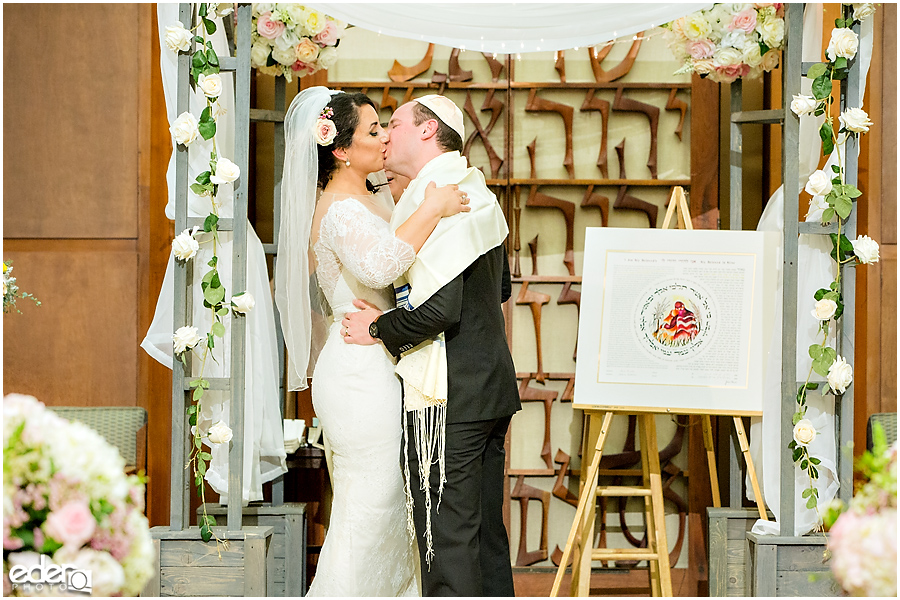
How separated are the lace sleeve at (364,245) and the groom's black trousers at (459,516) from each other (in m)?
0.47

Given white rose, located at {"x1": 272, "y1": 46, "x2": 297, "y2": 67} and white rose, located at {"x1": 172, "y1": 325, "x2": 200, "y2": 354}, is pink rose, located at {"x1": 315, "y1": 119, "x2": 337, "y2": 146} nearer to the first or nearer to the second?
white rose, located at {"x1": 272, "y1": 46, "x2": 297, "y2": 67}

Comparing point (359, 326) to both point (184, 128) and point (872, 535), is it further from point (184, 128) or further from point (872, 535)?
point (872, 535)

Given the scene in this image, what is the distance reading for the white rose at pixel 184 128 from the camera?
2660mm

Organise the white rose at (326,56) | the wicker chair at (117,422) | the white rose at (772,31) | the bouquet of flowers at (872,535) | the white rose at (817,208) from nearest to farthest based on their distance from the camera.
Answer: the bouquet of flowers at (872,535) < the white rose at (817,208) < the white rose at (772,31) < the white rose at (326,56) < the wicker chair at (117,422)

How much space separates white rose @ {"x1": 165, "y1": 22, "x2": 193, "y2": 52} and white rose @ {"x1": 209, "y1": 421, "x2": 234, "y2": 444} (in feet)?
4.19

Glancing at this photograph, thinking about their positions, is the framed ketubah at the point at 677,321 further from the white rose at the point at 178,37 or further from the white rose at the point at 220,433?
the white rose at the point at 178,37

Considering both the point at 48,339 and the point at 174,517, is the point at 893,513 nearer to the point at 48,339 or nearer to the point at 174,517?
the point at 174,517

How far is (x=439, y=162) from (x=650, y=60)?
162 centimetres

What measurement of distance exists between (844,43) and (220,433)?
8.08ft

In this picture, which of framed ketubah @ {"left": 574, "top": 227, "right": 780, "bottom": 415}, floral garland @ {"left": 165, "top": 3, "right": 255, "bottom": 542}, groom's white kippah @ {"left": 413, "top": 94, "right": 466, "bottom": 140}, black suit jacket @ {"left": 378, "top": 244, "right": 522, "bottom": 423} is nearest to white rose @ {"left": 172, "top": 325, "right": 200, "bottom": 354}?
floral garland @ {"left": 165, "top": 3, "right": 255, "bottom": 542}

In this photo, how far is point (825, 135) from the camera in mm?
2689

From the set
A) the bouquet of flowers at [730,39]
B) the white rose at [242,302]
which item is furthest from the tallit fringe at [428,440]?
the bouquet of flowers at [730,39]

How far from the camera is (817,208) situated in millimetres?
2791

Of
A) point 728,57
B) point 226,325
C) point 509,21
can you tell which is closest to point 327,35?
point 509,21
